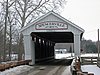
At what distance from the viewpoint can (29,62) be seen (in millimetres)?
27828

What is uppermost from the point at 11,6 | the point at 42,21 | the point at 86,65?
the point at 11,6

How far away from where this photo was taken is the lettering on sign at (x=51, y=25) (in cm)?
2820

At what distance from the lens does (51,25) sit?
1117 inches

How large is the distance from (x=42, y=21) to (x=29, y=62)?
13.8 feet

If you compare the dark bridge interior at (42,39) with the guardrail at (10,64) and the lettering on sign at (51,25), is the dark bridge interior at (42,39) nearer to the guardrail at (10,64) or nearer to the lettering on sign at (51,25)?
the lettering on sign at (51,25)

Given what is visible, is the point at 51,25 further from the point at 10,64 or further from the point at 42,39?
the point at 42,39

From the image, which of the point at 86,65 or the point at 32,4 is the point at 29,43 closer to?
the point at 86,65

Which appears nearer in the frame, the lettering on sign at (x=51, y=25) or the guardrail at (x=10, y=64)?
the guardrail at (x=10, y=64)

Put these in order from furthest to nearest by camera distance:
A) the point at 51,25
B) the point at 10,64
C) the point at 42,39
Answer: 1. the point at 42,39
2. the point at 51,25
3. the point at 10,64

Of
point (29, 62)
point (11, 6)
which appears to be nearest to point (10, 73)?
point (29, 62)

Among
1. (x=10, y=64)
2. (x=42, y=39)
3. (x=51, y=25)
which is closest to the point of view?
(x=10, y=64)

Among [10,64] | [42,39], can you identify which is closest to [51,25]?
[10,64]

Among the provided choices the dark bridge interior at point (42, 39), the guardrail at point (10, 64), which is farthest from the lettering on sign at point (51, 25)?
the guardrail at point (10, 64)

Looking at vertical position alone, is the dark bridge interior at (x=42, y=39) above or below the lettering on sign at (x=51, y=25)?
below
